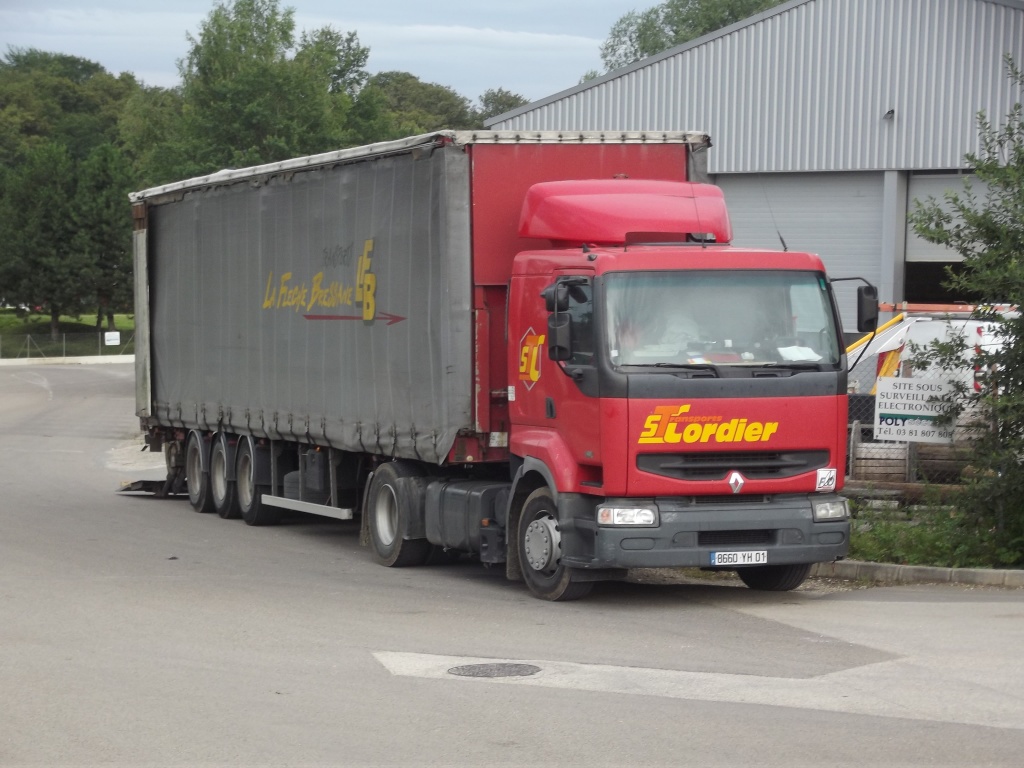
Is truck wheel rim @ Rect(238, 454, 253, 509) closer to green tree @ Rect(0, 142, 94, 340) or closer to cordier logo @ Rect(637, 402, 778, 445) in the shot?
cordier logo @ Rect(637, 402, 778, 445)

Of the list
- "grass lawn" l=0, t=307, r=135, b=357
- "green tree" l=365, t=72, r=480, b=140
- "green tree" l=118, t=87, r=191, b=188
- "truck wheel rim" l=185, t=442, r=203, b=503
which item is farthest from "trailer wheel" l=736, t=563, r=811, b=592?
"green tree" l=365, t=72, r=480, b=140

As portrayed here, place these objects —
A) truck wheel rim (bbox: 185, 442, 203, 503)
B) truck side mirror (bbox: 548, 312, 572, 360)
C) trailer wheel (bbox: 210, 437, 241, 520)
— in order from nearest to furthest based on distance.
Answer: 1. truck side mirror (bbox: 548, 312, 572, 360)
2. trailer wheel (bbox: 210, 437, 241, 520)
3. truck wheel rim (bbox: 185, 442, 203, 503)

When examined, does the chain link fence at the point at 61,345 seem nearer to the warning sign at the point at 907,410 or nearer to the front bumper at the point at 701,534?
the warning sign at the point at 907,410

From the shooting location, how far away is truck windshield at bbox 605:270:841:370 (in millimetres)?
11680

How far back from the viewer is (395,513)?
49.1 ft

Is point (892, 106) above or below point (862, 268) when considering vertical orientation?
above

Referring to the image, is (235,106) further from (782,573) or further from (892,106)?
(782,573)

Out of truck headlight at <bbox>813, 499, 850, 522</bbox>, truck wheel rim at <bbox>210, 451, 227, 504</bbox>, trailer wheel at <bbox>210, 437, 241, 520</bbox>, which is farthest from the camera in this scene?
truck wheel rim at <bbox>210, 451, 227, 504</bbox>

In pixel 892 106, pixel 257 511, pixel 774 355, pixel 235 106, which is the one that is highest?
pixel 235 106

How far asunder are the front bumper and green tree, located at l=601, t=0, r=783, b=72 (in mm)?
77948

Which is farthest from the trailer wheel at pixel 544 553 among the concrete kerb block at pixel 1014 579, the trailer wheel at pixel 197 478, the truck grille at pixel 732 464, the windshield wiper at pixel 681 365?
the trailer wheel at pixel 197 478

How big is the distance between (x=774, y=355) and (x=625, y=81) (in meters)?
24.0

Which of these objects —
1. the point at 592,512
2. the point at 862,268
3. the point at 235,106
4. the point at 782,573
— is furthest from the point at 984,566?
the point at 235,106

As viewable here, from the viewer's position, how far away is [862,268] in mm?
32500
